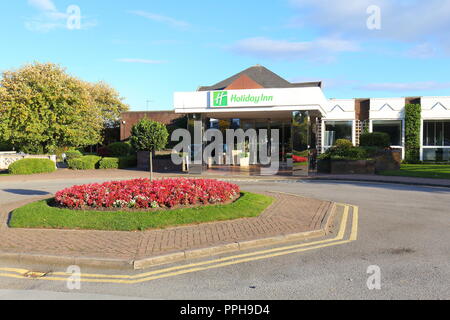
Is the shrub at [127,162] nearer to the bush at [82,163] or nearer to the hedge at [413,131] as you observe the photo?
the bush at [82,163]

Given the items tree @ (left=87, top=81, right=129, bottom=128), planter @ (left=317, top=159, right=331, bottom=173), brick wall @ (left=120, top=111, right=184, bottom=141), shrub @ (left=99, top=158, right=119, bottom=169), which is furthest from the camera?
tree @ (left=87, top=81, right=129, bottom=128)

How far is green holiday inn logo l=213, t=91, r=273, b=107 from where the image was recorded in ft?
72.0

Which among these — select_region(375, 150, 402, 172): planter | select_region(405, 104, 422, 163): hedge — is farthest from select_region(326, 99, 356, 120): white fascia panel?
select_region(375, 150, 402, 172): planter

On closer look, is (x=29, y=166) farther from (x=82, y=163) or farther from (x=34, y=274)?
(x=34, y=274)

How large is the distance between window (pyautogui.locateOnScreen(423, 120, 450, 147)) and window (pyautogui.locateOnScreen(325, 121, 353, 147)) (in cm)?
593

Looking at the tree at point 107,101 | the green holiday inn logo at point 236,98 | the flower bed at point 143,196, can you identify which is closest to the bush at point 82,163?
the green holiday inn logo at point 236,98

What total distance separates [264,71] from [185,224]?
2736 cm

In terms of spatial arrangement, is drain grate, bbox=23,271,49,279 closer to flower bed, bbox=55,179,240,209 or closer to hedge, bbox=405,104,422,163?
flower bed, bbox=55,179,240,209

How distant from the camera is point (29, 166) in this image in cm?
2555

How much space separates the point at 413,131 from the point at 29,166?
29.0 m

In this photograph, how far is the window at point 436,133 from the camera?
1242 inches

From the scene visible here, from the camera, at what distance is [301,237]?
7.76m

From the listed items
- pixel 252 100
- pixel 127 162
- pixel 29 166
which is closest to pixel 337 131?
pixel 252 100

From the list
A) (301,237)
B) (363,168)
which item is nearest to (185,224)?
(301,237)
